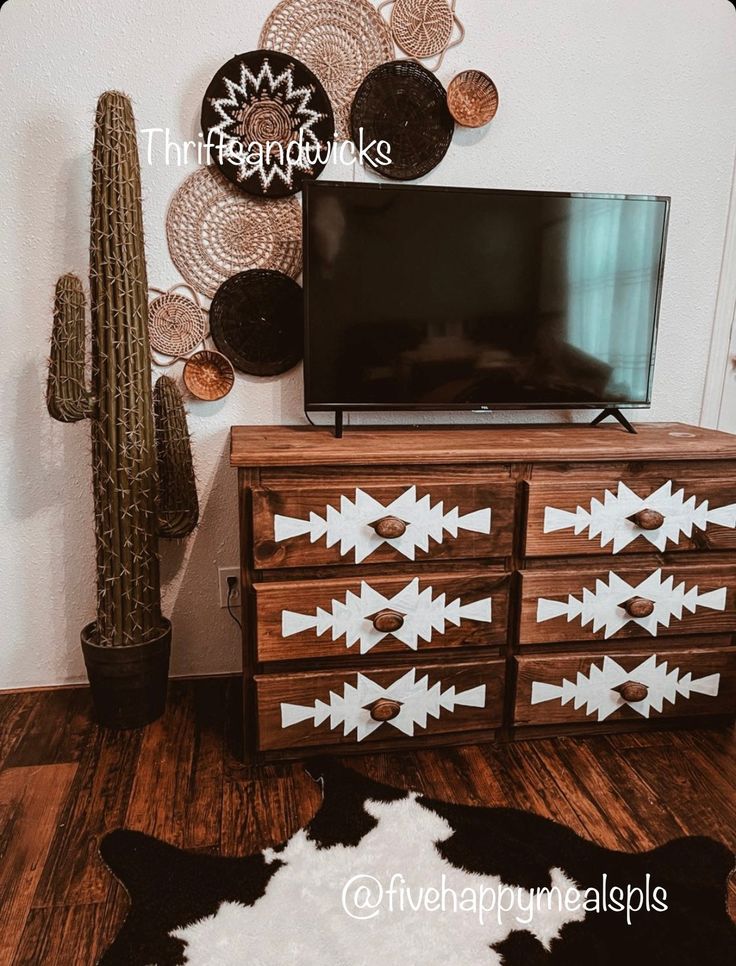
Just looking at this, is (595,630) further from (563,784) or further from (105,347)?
(105,347)

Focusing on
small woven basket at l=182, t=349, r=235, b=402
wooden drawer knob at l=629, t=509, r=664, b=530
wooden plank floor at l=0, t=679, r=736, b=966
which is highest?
small woven basket at l=182, t=349, r=235, b=402

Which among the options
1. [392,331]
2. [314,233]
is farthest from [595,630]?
[314,233]

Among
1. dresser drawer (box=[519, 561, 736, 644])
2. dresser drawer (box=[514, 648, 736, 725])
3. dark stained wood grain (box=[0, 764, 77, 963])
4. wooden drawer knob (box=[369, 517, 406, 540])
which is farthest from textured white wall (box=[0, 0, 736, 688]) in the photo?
dresser drawer (box=[514, 648, 736, 725])

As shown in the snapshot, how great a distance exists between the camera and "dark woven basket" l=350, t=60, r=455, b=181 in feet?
6.26

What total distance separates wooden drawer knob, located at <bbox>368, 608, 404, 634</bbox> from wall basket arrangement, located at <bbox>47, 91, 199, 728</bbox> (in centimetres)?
58

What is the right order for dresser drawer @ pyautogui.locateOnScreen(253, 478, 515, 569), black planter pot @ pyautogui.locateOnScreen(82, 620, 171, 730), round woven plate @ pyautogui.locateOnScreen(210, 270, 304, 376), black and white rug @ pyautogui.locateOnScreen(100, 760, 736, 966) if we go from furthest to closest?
round woven plate @ pyautogui.locateOnScreen(210, 270, 304, 376)
black planter pot @ pyautogui.locateOnScreen(82, 620, 171, 730)
dresser drawer @ pyautogui.locateOnScreen(253, 478, 515, 569)
black and white rug @ pyautogui.locateOnScreen(100, 760, 736, 966)

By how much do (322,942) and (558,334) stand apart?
1504mm

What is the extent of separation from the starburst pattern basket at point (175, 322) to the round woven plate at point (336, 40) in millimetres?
611

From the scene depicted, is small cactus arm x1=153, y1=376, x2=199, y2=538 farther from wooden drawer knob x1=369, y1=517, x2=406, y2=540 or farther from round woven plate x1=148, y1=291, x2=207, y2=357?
wooden drawer knob x1=369, y1=517, x2=406, y2=540

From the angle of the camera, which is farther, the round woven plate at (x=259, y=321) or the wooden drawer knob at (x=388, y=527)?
the round woven plate at (x=259, y=321)

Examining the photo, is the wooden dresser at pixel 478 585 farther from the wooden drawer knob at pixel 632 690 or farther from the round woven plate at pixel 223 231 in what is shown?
the round woven plate at pixel 223 231

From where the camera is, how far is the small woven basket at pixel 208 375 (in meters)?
1.98

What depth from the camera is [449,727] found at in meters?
1.81

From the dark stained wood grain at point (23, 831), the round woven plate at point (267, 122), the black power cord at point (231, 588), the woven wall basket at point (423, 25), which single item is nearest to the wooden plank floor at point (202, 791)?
the dark stained wood grain at point (23, 831)
